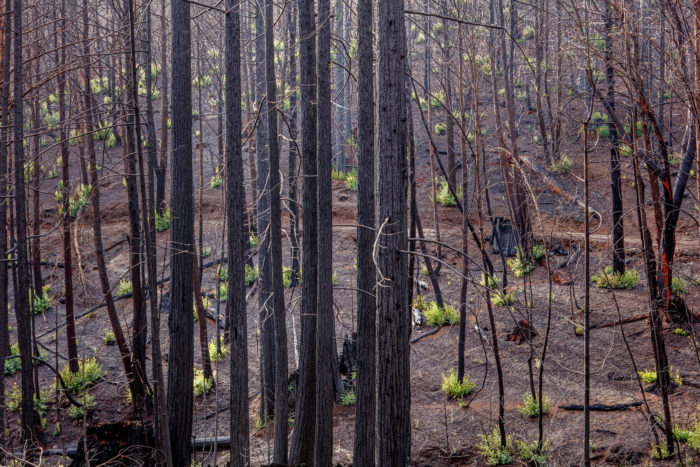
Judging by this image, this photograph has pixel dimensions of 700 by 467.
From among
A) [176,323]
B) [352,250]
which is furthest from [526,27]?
[176,323]

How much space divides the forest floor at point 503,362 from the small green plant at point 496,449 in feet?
0.61

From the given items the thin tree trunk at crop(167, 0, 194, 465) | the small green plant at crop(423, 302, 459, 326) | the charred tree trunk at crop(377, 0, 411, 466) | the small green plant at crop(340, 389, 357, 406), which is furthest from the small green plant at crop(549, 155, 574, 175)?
the charred tree trunk at crop(377, 0, 411, 466)

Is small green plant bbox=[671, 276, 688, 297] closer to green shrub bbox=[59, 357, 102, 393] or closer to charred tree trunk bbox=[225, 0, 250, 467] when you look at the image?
charred tree trunk bbox=[225, 0, 250, 467]

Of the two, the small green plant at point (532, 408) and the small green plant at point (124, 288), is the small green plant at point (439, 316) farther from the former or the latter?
the small green plant at point (124, 288)

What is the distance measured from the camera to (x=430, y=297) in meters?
16.5

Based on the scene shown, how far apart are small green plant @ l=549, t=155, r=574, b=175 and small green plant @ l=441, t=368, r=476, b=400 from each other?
34.5 ft

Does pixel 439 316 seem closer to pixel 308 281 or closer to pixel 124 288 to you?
pixel 308 281

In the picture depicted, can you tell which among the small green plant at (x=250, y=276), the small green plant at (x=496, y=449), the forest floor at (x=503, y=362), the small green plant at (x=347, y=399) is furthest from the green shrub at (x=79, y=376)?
the small green plant at (x=496, y=449)

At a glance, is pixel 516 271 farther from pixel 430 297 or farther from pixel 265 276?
pixel 265 276

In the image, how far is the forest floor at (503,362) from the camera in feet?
30.1

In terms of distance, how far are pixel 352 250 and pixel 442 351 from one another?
6.52 meters

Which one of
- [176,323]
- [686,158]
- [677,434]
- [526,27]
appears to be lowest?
[677,434]

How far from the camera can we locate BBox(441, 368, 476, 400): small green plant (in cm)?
1130

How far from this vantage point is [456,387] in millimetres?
11352
